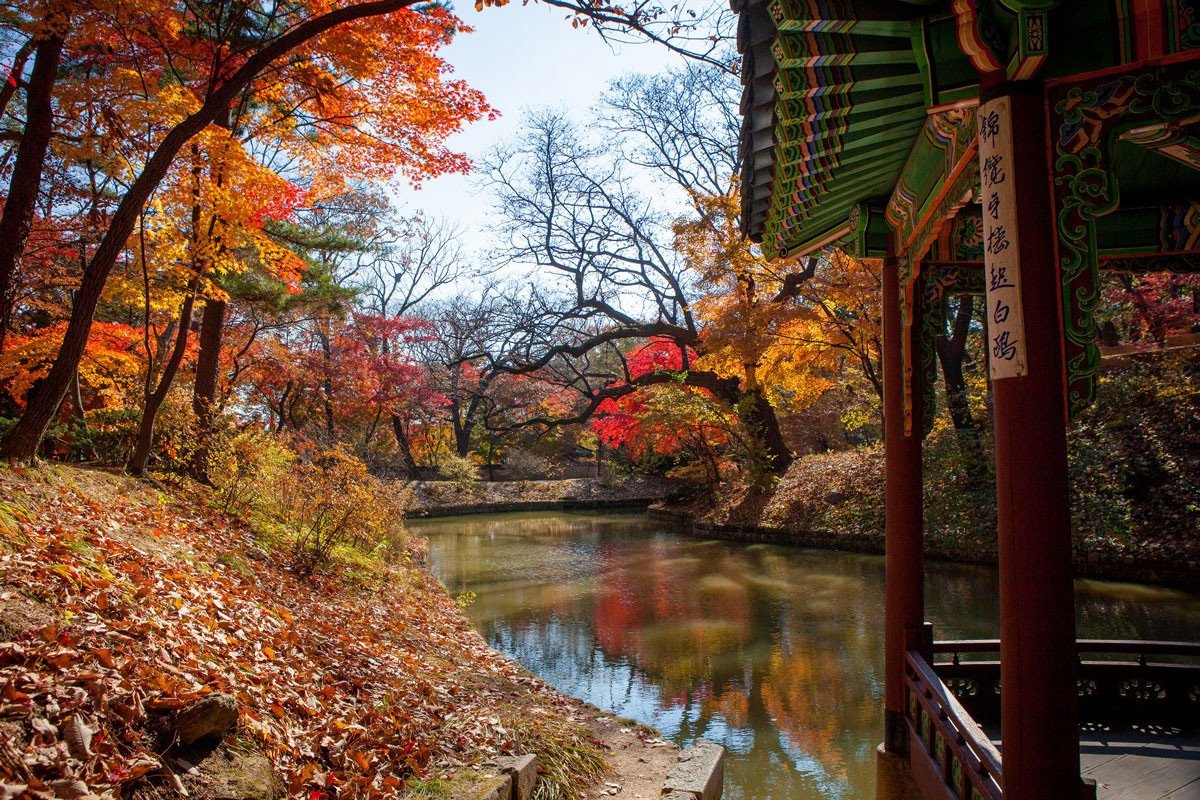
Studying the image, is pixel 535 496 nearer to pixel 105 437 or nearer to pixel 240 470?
pixel 105 437

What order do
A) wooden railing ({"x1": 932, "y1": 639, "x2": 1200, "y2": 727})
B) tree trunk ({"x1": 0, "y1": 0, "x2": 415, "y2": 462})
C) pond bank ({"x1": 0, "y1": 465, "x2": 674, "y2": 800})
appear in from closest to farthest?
pond bank ({"x1": 0, "y1": 465, "x2": 674, "y2": 800}), wooden railing ({"x1": 932, "y1": 639, "x2": 1200, "y2": 727}), tree trunk ({"x1": 0, "y1": 0, "x2": 415, "y2": 462})

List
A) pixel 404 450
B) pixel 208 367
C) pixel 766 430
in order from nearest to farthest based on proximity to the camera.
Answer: pixel 208 367
pixel 766 430
pixel 404 450

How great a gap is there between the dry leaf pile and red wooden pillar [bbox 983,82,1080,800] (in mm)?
2572

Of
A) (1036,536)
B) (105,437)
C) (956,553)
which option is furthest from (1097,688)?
(105,437)

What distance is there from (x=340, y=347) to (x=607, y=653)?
1716 cm

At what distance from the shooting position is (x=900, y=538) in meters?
4.07

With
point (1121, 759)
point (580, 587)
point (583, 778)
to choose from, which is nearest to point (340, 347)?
point (580, 587)

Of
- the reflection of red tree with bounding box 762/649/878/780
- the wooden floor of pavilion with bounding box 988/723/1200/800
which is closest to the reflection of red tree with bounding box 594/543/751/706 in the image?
the reflection of red tree with bounding box 762/649/878/780

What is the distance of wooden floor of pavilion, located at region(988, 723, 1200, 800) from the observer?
130 inches

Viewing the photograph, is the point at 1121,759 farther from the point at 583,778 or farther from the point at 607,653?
the point at 607,653

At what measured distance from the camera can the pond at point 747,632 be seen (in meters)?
5.73

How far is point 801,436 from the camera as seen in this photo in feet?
80.7

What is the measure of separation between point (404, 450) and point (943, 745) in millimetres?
26561

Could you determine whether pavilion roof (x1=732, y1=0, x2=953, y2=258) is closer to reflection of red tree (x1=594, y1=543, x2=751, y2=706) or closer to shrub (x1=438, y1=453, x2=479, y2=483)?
reflection of red tree (x1=594, y1=543, x2=751, y2=706)
